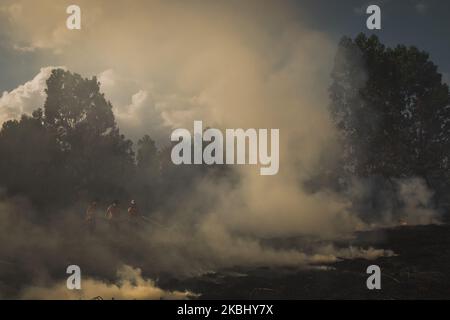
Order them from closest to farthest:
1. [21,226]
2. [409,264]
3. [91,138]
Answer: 1. [409,264]
2. [21,226]
3. [91,138]

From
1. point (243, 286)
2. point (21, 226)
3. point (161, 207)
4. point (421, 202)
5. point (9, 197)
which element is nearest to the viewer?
point (243, 286)

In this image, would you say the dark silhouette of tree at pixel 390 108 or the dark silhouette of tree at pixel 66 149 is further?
the dark silhouette of tree at pixel 390 108

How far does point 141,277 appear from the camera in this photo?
50.2 ft

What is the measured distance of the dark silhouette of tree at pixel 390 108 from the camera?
36.4 metres

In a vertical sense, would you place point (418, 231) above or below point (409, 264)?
above

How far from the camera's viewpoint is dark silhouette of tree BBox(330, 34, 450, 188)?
36.4 meters

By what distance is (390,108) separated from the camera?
36906 millimetres

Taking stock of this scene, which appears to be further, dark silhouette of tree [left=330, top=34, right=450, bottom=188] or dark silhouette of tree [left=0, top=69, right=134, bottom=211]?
dark silhouette of tree [left=330, top=34, right=450, bottom=188]

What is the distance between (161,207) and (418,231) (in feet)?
84.2

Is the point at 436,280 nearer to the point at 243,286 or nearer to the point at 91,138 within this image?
the point at 243,286

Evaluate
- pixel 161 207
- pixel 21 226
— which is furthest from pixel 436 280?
pixel 161 207

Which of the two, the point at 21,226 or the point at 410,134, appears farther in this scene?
the point at 410,134
